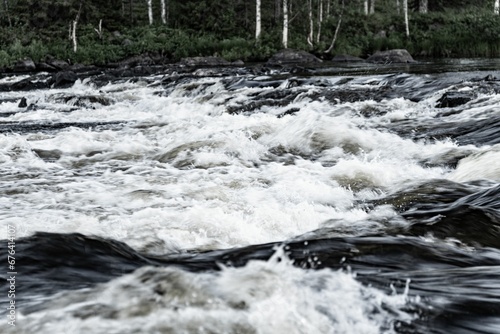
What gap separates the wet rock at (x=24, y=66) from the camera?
2591 centimetres

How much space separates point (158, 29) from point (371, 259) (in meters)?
31.0

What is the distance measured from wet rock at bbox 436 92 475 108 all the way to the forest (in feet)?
51.4

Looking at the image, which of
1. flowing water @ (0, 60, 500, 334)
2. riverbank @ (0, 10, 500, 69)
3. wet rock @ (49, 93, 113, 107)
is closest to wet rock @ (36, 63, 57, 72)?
riverbank @ (0, 10, 500, 69)

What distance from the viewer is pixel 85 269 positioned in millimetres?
2752

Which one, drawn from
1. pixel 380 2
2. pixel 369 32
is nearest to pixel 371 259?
pixel 369 32

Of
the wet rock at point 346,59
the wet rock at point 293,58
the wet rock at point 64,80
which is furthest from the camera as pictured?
the wet rock at point 346,59

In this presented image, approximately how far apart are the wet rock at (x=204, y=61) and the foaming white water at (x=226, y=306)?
2327 cm

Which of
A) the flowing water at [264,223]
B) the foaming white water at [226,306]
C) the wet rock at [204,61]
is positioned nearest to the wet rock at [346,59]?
the wet rock at [204,61]

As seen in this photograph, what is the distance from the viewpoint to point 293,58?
82.0ft

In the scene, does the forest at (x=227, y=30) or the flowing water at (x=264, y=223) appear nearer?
the flowing water at (x=264, y=223)

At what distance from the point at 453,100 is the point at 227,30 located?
2491 centimetres

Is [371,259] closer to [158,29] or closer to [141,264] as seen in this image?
[141,264]

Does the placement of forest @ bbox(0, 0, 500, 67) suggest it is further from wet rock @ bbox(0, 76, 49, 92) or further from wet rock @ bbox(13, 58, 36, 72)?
wet rock @ bbox(0, 76, 49, 92)

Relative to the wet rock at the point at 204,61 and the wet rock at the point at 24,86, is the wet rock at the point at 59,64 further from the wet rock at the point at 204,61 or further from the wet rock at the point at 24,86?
the wet rock at the point at 24,86
